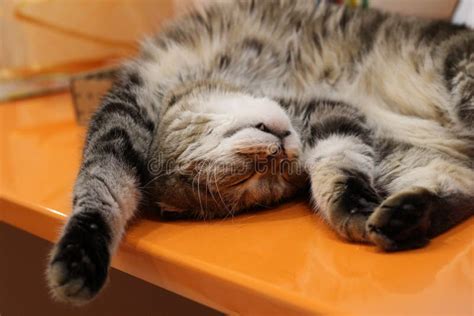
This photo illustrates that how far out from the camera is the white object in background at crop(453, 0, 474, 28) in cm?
123

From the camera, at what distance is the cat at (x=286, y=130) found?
31.8 inches

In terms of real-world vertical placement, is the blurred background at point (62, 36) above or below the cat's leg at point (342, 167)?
below

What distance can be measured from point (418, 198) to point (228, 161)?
1.06 ft

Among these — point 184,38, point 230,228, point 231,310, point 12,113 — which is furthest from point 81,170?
point 12,113

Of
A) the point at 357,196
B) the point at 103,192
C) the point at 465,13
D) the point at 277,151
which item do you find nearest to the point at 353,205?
the point at 357,196

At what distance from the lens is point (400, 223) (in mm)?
751

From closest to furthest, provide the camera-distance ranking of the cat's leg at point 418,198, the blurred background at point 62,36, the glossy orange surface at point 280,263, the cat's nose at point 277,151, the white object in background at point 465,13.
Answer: the glossy orange surface at point 280,263 → the cat's leg at point 418,198 → the cat's nose at point 277,151 → the white object in background at point 465,13 → the blurred background at point 62,36

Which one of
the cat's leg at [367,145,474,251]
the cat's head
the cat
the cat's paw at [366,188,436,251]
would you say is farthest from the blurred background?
the cat's paw at [366,188,436,251]

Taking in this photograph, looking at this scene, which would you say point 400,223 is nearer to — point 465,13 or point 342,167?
point 342,167

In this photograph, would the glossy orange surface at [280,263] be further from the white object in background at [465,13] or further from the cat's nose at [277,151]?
the white object in background at [465,13]

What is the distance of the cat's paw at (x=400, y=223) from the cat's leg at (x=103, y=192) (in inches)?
14.7

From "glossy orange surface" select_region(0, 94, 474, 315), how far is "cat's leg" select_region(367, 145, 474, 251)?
0.07 feet

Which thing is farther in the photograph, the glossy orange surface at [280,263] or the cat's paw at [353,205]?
the cat's paw at [353,205]

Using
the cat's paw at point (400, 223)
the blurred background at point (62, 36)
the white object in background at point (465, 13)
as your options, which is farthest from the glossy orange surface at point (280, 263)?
the blurred background at point (62, 36)
